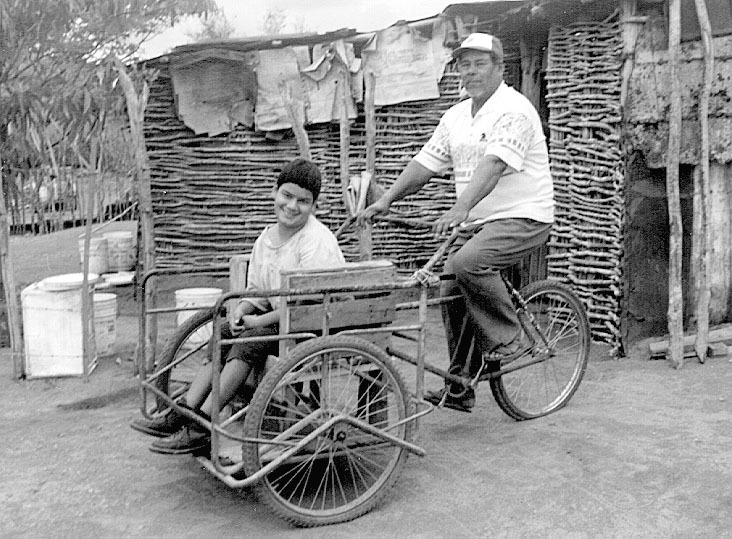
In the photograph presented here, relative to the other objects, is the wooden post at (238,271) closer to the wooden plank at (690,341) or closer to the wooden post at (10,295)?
the wooden post at (10,295)

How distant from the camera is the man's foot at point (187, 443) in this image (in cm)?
375

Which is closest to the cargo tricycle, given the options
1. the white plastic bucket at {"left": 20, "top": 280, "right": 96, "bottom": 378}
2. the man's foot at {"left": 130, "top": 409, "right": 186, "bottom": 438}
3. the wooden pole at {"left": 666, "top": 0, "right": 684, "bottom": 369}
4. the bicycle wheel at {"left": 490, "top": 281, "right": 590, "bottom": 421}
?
the man's foot at {"left": 130, "top": 409, "right": 186, "bottom": 438}

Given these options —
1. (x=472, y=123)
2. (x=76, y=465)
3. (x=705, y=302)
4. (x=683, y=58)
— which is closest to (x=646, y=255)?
(x=705, y=302)

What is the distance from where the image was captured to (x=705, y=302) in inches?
238

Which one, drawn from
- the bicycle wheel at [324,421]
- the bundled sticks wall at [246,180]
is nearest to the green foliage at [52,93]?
A: the bundled sticks wall at [246,180]

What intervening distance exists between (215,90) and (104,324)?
8.71 ft

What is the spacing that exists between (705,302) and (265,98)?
13.9 feet

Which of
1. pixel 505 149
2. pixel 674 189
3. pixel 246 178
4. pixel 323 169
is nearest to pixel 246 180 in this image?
pixel 246 178

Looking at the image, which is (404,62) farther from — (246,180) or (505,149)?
(505,149)

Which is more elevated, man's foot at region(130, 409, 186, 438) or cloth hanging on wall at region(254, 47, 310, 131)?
cloth hanging on wall at region(254, 47, 310, 131)

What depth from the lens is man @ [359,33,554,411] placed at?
4273 mm

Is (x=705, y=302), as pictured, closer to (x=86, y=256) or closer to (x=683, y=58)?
(x=683, y=58)

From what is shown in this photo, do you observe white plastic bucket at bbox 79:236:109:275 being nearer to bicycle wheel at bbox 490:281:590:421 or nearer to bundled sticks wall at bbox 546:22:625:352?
bundled sticks wall at bbox 546:22:625:352

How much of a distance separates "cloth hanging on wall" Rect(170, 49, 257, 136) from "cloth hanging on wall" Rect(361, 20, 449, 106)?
110cm
